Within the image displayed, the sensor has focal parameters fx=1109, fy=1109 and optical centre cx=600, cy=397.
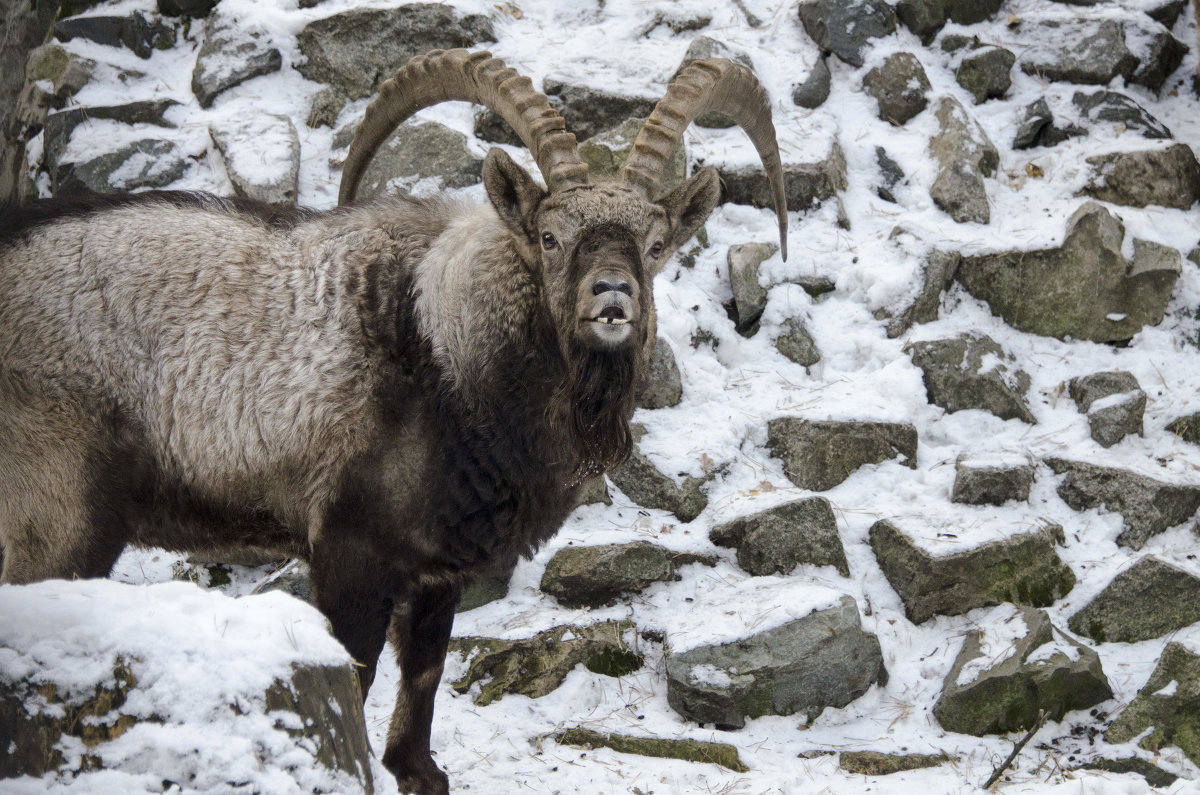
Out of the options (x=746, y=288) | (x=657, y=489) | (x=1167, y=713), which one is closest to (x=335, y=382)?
(x=657, y=489)

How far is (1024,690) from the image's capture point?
5.86 meters

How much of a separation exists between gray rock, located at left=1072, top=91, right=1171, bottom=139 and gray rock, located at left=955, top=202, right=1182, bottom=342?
147 centimetres

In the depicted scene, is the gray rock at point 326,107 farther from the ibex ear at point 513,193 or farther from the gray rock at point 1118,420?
the gray rock at point 1118,420

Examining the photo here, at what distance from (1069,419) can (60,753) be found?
6783 millimetres

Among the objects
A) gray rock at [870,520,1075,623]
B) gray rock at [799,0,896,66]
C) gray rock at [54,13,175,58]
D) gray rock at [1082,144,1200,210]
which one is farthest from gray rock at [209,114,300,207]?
gray rock at [1082,144,1200,210]

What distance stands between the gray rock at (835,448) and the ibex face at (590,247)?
2566 mm

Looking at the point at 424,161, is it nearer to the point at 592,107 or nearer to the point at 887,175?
the point at 592,107

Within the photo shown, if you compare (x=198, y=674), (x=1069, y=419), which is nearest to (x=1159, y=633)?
(x=1069, y=419)

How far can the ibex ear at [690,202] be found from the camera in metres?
5.32

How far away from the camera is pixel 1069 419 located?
7.63m

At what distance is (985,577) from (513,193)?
366cm

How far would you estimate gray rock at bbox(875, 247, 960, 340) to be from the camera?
8148mm

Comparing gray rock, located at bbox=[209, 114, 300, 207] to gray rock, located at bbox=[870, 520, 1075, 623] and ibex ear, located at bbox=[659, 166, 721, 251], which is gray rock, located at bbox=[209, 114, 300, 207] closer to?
ibex ear, located at bbox=[659, 166, 721, 251]

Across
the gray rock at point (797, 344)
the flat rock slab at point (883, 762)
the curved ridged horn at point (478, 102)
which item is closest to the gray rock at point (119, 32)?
the curved ridged horn at point (478, 102)
